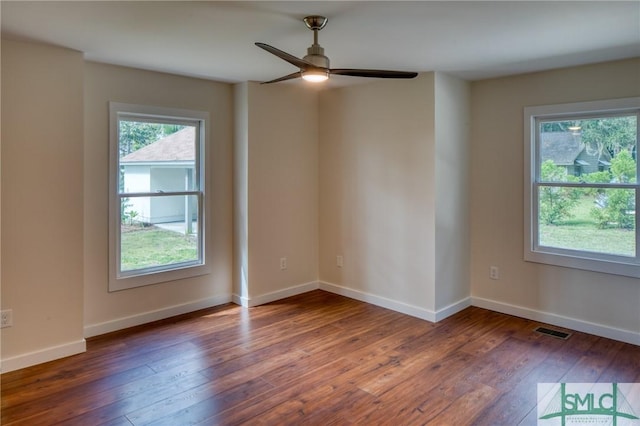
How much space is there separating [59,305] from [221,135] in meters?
2.20

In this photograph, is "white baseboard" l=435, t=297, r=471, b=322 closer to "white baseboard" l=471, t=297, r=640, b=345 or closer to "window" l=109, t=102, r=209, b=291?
"white baseboard" l=471, t=297, r=640, b=345

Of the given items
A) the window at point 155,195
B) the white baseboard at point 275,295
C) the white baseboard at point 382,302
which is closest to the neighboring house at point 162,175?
the window at point 155,195

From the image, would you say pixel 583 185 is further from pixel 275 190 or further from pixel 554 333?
pixel 275 190

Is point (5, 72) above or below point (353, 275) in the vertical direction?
above

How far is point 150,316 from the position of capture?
13.1 ft

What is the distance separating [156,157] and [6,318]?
1799 mm

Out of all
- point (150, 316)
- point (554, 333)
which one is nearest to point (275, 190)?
point (150, 316)

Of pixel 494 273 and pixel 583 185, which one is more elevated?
pixel 583 185

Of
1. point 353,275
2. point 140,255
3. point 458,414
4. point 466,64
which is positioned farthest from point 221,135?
point 458,414

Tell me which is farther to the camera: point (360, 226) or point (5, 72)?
point (360, 226)

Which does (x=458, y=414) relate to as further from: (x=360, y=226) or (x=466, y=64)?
(x=466, y=64)

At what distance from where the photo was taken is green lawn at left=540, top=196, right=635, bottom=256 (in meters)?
3.57

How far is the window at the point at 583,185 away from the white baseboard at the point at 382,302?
1141 millimetres

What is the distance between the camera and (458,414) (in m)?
2.47
